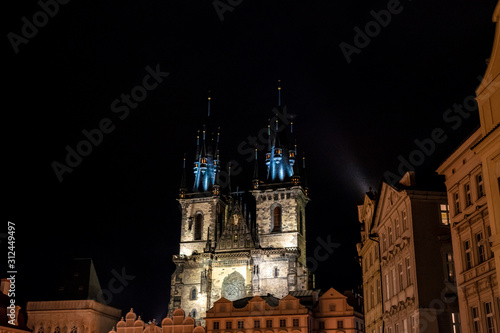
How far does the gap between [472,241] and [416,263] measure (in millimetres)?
Answer: 4991

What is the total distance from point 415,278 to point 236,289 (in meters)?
62.7

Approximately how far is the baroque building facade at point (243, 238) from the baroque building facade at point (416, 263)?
169 feet

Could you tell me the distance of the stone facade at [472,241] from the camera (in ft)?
68.0

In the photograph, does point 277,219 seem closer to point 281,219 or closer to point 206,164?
point 281,219

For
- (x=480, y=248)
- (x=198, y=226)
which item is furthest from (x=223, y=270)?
(x=480, y=248)

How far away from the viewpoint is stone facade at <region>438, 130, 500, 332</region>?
20.7m

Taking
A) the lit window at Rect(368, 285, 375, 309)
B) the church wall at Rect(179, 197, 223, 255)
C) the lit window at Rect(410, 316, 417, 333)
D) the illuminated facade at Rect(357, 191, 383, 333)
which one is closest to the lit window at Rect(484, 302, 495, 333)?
the lit window at Rect(410, 316, 417, 333)

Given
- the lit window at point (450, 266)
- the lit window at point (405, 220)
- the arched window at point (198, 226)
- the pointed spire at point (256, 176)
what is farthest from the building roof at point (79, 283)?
the lit window at point (450, 266)

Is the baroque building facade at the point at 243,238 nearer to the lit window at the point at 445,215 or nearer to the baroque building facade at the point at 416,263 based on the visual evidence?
the baroque building facade at the point at 416,263

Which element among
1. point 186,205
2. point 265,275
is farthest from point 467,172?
point 186,205

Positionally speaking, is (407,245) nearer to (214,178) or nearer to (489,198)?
(489,198)

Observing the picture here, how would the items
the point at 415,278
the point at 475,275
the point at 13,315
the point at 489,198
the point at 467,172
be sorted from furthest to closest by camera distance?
the point at 13,315
the point at 415,278
the point at 467,172
the point at 475,275
the point at 489,198

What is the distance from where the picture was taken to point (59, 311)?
76.6 m

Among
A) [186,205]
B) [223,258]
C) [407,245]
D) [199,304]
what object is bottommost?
[407,245]
